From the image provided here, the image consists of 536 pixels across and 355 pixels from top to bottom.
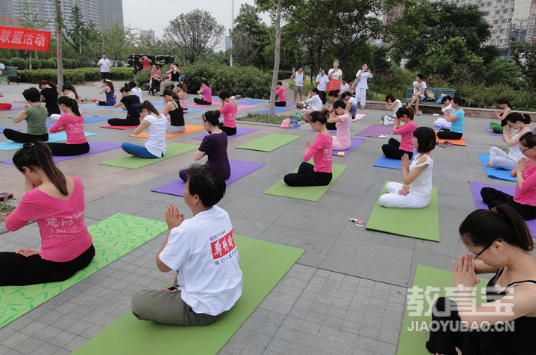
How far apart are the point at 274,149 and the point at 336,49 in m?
17.9

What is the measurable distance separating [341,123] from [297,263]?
18.3 feet

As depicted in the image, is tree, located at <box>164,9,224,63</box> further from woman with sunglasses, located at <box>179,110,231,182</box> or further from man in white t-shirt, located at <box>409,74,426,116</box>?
woman with sunglasses, located at <box>179,110,231,182</box>

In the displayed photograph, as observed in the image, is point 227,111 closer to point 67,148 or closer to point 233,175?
point 233,175

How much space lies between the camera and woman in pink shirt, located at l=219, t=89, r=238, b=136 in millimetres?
10156

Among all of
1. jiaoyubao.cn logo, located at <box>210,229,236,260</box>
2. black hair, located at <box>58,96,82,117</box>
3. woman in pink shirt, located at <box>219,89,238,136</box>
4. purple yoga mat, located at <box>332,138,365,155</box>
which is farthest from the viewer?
woman in pink shirt, located at <box>219,89,238,136</box>

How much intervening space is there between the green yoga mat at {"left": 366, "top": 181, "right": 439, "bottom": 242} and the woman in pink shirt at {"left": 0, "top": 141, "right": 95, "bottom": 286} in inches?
134

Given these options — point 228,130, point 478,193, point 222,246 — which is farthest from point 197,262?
point 228,130

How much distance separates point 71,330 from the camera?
3.02 metres

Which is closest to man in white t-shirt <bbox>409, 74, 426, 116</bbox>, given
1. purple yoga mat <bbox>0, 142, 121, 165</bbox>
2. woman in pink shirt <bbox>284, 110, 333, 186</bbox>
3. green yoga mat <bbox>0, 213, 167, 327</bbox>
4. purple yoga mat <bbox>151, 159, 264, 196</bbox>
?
purple yoga mat <bbox>151, 159, 264, 196</bbox>

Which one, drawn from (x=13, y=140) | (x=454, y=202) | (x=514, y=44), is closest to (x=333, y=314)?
(x=454, y=202)

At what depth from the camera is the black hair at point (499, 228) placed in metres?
2.16

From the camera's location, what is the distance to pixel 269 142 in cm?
980

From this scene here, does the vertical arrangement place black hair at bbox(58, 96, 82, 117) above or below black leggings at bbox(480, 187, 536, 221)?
above

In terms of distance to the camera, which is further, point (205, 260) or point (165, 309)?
point (165, 309)
